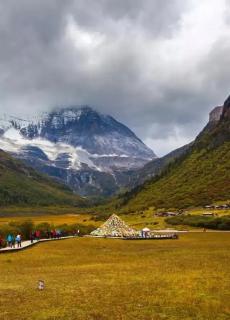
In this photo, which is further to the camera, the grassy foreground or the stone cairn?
the stone cairn

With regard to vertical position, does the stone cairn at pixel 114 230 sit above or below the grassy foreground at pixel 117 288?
above

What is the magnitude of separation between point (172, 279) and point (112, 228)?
78.7m

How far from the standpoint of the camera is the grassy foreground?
29.4 m

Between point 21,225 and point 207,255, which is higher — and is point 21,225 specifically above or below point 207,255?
above

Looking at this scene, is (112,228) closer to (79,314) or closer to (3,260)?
(3,260)

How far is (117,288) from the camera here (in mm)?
37938

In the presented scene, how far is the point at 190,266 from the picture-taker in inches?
2052

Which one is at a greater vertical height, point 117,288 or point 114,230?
point 114,230

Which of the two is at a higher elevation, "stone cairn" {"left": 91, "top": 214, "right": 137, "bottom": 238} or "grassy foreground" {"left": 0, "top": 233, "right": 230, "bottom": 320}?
"stone cairn" {"left": 91, "top": 214, "right": 137, "bottom": 238}

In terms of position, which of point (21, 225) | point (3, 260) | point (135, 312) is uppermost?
point (21, 225)

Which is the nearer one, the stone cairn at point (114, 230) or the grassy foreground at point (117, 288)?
the grassy foreground at point (117, 288)

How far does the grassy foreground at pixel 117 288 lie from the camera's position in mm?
29422

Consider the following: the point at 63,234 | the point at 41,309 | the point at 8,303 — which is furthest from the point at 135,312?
the point at 63,234

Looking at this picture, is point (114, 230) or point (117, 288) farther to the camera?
point (114, 230)
